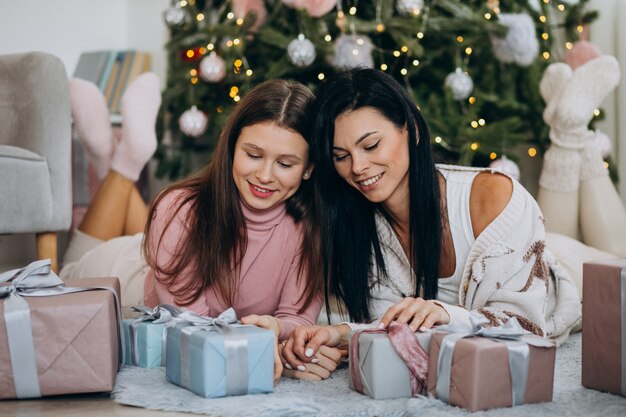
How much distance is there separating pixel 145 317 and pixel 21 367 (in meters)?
0.29

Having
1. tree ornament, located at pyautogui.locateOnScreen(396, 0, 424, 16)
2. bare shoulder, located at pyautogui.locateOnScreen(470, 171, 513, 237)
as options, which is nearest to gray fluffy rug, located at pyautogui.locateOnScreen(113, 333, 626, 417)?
bare shoulder, located at pyautogui.locateOnScreen(470, 171, 513, 237)

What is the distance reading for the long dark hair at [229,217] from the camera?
162 centimetres

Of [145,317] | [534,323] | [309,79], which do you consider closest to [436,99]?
[309,79]

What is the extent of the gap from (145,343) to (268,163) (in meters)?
0.43

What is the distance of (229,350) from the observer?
47.1 inches

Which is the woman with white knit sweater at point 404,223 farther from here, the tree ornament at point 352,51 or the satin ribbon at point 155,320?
the tree ornament at point 352,51

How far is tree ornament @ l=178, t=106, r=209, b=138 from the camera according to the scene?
113 inches

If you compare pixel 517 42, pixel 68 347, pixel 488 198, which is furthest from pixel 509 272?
pixel 517 42

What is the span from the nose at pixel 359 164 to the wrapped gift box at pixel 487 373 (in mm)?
432

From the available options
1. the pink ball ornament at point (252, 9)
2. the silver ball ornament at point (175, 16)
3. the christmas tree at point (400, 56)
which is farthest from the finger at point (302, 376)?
the silver ball ornament at point (175, 16)

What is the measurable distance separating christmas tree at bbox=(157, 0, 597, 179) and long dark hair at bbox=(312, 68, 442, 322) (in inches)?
38.9

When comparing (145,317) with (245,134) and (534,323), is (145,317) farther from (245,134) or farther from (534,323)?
(534,323)

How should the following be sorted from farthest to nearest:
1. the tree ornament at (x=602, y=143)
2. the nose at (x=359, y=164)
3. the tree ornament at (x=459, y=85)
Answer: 1. the tree ornament at (x=602, y=143)
2. the tree ornament at (x=459, y=85)
3. the nose at (x=359, y=164)

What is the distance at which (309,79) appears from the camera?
9.34 feet
